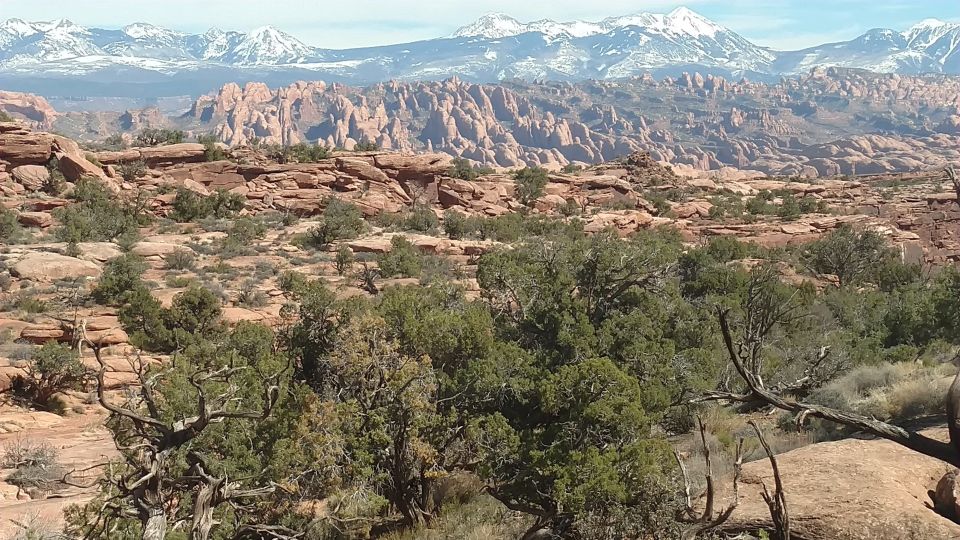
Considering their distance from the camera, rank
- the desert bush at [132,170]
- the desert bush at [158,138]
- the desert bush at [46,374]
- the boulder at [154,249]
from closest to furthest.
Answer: the desert bush at [46,374], the boulder at [154,249], the desert bush at [132,170], the desert bush at [158,138]

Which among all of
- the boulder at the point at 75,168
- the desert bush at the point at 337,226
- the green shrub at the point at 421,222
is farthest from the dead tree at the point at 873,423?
the boulder at the point at 75,168

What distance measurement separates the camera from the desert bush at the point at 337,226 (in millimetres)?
32469

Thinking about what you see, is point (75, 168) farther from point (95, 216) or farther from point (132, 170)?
point (95, 216)

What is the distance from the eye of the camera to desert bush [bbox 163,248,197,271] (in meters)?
25.9

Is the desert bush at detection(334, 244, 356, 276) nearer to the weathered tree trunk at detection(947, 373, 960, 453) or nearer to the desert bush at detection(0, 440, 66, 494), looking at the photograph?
the desert bush at detection(0, 440, 66, 494)

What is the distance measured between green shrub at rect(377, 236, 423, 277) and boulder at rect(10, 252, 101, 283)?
10.6 metres

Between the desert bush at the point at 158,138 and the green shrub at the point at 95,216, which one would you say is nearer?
the green shrub at the point at 95,216

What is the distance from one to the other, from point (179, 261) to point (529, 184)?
30.7 m

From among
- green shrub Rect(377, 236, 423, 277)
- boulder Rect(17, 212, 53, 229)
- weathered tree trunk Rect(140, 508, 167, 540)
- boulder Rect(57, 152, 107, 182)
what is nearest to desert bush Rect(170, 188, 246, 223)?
boulder Rect(57, 152, 107, 182)

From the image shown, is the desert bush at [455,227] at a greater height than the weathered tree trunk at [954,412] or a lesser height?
lesser

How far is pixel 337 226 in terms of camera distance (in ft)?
108

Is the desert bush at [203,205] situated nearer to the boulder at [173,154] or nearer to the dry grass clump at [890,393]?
the boulder at [173,154]

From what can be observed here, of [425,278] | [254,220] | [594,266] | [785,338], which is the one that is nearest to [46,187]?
[254,220]

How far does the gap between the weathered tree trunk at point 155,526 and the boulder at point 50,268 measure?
68.2ft
